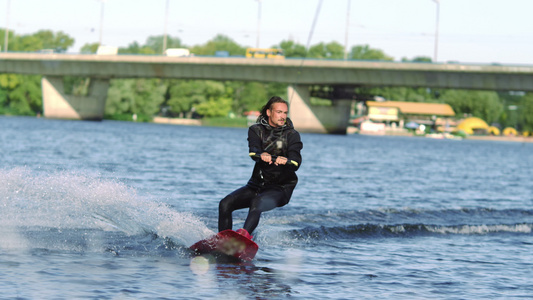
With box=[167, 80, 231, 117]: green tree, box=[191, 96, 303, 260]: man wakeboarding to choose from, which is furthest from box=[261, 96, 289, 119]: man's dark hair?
box=[167, 80, 231, 117]: green tree

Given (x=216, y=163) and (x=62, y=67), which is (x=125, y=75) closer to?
(x=62, y=67)

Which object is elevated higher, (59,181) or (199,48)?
(199,48)

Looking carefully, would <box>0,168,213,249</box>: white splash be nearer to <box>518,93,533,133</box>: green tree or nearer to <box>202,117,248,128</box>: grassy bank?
<box>202,117,248,128</box>: grassy bank

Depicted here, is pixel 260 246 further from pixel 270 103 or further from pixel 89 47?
pixel 89 47

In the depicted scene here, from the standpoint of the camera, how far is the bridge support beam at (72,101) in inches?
3713

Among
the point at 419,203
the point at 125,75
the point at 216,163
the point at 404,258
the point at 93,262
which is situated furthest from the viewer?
the point at 125,75

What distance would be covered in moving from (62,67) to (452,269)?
3265 inches

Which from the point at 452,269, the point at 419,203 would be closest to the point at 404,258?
the point at 452,269

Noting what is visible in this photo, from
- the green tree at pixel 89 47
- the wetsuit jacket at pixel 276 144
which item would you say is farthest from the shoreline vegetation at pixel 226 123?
the wetsuit jacket at pixel 276 144

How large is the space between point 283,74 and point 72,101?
95.5 ft

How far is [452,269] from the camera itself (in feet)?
37.3

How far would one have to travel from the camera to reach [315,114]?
85938mm

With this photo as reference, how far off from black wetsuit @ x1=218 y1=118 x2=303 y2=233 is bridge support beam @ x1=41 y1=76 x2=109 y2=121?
86.1 m

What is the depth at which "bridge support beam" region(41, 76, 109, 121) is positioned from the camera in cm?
9431
